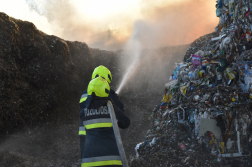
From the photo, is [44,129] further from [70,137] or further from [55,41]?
[55,41]

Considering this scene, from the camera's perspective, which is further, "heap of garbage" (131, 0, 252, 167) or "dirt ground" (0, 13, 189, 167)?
"dirt ground" (0, 13, 189, 167)

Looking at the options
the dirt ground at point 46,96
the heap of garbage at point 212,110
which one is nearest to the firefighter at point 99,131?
the heap of garbage at point 212,110

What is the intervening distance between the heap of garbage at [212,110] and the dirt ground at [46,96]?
2.06 meters

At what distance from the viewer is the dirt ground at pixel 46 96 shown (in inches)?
236

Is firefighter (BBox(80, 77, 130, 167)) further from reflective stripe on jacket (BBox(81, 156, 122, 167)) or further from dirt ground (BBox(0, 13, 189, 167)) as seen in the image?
dirt ground (BBox(0, 13, 189, 167))

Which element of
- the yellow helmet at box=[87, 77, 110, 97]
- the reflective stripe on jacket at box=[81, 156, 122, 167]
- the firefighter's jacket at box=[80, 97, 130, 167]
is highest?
the yellow helmet at box=[87, 77, 110, 97]

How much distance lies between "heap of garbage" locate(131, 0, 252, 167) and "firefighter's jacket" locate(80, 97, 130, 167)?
6.86 ft

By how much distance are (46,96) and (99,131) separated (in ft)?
21.1

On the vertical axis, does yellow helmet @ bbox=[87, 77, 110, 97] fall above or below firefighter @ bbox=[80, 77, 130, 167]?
above

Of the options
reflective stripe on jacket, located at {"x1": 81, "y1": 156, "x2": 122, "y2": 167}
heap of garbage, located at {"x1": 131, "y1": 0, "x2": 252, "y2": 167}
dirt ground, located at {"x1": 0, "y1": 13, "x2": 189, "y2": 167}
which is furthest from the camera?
dirt ground, located at {"x1": 0, "y1": 13, "x2": 189, "y2": 167}

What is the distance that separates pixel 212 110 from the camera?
4309mm

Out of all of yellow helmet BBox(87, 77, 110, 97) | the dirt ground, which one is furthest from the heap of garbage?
yellow helmet BBox(87, 77, 110, 97)

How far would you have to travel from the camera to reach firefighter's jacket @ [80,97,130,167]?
214 cm

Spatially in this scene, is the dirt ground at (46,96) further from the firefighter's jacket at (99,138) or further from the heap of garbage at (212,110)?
the firefighter's jacket at (99,138)
